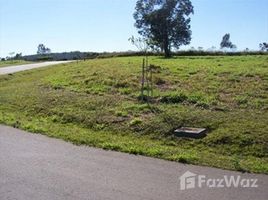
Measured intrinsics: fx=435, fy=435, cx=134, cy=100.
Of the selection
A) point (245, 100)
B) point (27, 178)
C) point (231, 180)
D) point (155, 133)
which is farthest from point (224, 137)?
point (27, 178)

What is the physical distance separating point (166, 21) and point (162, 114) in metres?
37.9

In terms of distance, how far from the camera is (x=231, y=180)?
6754 mm

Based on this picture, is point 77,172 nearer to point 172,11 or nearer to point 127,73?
point 127,73

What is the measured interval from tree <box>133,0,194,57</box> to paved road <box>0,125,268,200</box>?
38.4m

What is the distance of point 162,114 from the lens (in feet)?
36.9

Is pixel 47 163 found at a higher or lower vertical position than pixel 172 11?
lower

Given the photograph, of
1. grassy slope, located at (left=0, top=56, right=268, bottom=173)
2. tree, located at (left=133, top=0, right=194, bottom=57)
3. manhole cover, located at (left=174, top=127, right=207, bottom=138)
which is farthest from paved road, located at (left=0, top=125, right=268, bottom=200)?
tree, located at (left=133, top=0, right=194, bottom=57)

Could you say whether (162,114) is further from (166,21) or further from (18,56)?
(18,56)

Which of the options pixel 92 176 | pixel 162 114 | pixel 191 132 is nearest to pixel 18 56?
pixel 162 114

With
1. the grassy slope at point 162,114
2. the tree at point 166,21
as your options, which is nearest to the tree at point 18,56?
the tree at point 166,21

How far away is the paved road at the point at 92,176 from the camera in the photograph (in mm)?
6121

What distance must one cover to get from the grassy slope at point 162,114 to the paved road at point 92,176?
569mm

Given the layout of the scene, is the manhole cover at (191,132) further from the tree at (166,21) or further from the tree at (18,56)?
the tree at (18,56)

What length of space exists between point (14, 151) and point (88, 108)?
4412 millimetres
